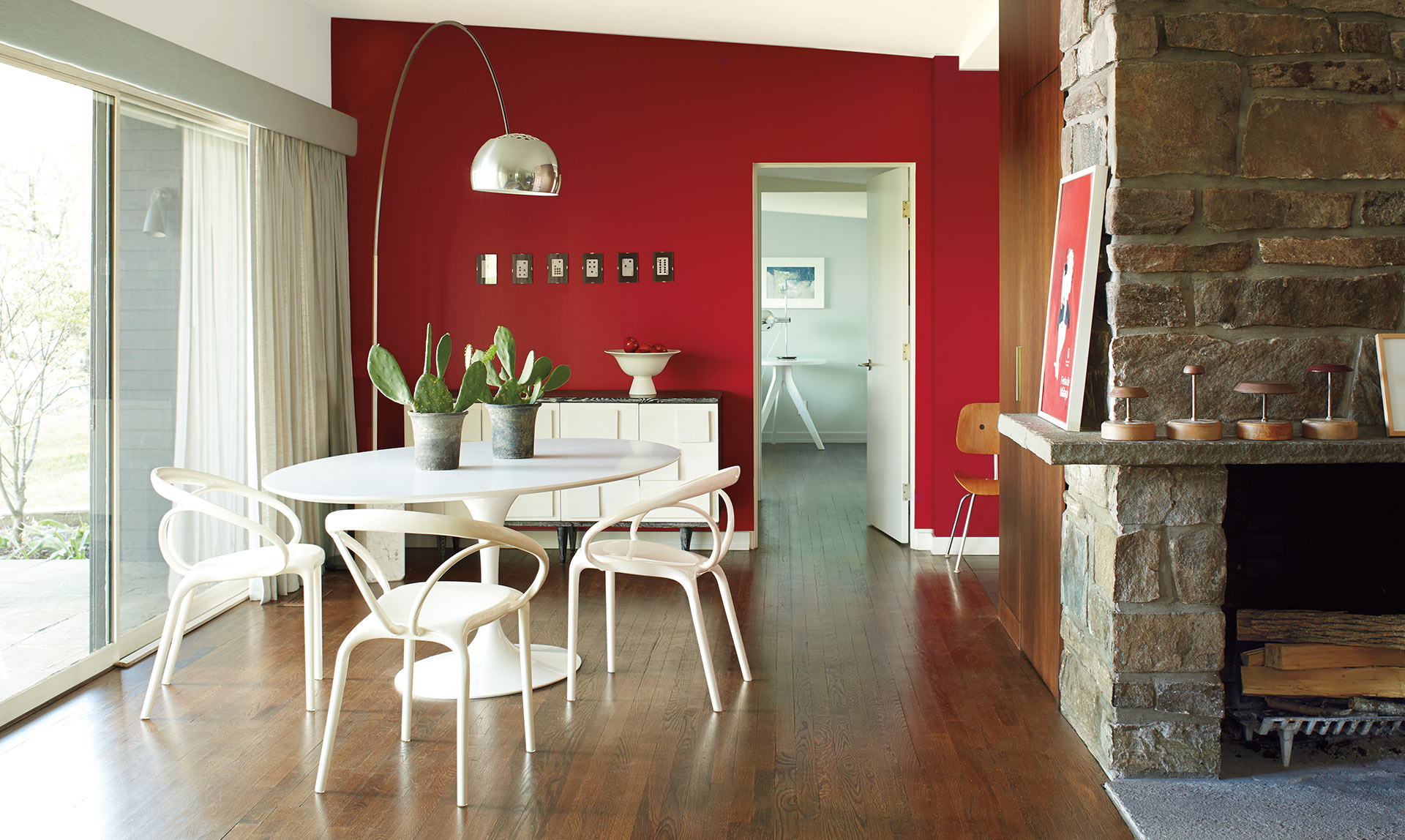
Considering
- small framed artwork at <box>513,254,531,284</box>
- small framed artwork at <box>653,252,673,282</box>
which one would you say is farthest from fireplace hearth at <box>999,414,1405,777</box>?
small framed artwork at <box>513,254,531,284</box>

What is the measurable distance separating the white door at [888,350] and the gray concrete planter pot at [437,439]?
9.59ft

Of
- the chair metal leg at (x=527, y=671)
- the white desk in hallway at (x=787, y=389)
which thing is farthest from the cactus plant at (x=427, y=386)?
the white desk in hallway at (x=787, y=389)

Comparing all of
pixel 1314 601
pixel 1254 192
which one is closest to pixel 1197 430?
pixel 1254 192

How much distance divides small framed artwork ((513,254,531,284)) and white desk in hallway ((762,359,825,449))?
4884 mm

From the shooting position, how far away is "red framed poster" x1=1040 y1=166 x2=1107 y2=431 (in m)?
2.78

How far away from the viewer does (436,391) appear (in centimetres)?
326

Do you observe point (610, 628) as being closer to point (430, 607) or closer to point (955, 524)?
point (430, 607)

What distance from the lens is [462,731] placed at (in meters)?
2.64

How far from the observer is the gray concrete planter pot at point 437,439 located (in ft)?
10.7

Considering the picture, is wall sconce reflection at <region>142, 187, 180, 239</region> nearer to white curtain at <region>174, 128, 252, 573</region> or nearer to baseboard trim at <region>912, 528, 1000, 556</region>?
white curtain at <region>174, 128, 252, 573</region>

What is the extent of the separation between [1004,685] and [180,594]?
8.55 feet

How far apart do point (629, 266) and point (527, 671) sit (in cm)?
304

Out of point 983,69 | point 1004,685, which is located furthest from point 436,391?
point 983,69

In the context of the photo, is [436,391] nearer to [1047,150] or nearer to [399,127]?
[1047,150]
